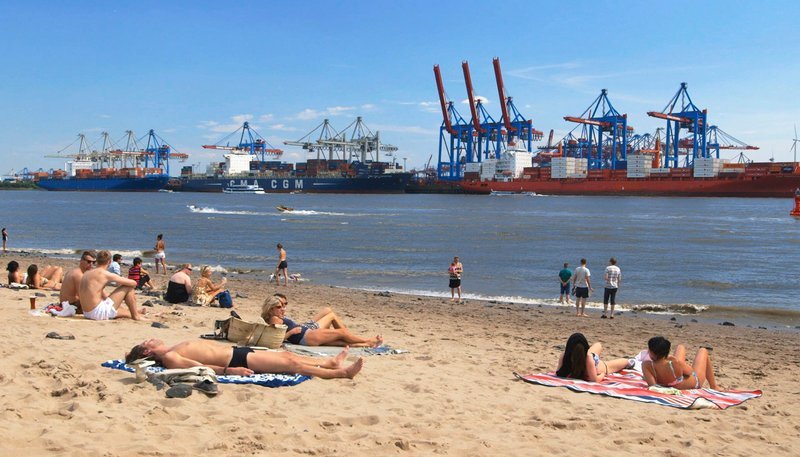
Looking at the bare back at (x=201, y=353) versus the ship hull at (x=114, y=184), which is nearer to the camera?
the bare back at (x=201, y=353)

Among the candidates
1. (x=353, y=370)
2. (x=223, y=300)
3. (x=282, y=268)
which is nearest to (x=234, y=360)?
(x=353, y=370)

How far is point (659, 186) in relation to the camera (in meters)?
86.8

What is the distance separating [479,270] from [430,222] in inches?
965

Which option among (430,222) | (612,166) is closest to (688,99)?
(612,166)

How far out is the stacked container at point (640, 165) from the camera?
8869 cm

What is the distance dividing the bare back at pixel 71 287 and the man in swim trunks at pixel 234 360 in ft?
8.77

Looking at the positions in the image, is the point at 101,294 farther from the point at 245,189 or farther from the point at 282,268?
the point at 245,189

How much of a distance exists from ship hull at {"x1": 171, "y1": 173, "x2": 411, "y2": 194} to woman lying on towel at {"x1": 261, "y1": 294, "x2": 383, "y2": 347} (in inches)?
3860

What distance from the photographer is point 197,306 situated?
9.84 meters

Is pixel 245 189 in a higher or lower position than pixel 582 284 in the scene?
higher

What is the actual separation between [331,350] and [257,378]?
4.51ft

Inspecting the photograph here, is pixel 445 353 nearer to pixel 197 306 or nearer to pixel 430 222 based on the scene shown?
pixel 197 306

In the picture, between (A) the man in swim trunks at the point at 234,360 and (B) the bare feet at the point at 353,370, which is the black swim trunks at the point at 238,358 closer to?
(A) the man in swim trunks at the point at 234,360

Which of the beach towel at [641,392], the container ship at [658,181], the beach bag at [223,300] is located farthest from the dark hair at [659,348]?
the container ship at [658,181]
